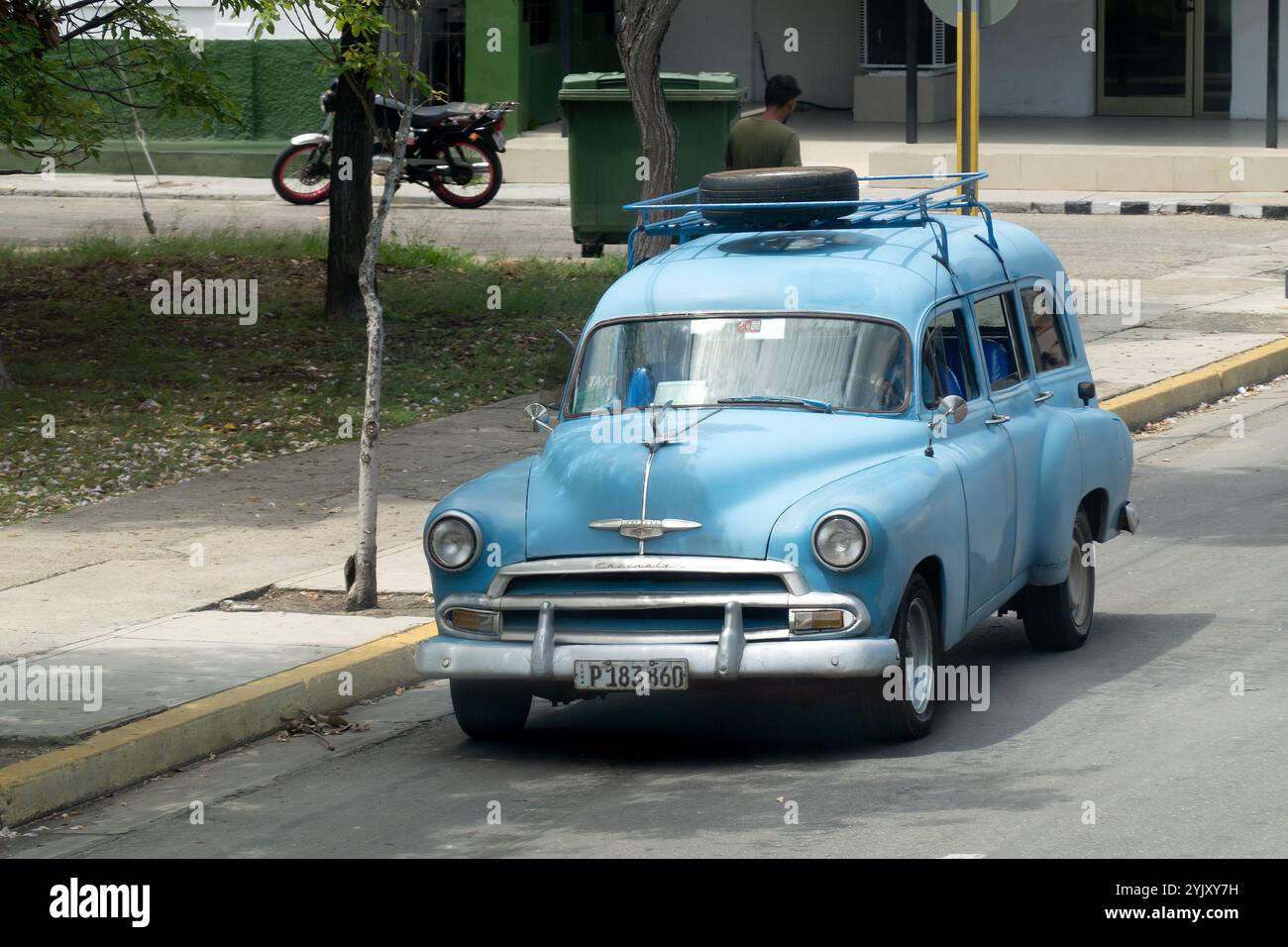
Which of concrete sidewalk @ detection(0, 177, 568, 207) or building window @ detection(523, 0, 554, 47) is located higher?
building window @ detection(523, 0, 554, 47)

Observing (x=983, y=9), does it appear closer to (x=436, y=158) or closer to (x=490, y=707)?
(x=490, y=707)

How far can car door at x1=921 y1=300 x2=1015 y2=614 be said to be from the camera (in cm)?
759

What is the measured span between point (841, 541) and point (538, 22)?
1014 inches

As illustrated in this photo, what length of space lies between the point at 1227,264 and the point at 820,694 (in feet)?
44.1

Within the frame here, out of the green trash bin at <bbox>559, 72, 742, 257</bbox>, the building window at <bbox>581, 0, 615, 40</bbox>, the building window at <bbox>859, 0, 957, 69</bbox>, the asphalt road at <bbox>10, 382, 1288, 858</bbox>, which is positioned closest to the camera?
the asphalt road at <bbox>10, 382, 1288, 858</bbox>

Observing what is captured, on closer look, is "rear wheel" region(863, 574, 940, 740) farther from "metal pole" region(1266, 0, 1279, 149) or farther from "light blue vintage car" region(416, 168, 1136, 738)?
"metal pole" region(1266, 0, 1279, 149)

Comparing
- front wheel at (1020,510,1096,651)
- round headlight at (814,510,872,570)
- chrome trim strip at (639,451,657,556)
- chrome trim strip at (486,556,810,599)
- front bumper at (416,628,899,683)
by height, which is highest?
chrome trim strip at (639,451,657,556)

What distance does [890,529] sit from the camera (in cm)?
685

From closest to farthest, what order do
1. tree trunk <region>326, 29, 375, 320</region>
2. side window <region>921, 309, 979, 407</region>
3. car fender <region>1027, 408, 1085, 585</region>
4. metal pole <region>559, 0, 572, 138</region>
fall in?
1. side window <region>921, 309, 979, 407</region>
2. car fender <region>1027, 408, 1085, 585</region>
3. tree trunk <region>326, 29, 375, 320</region>
4. metal pole <region>559, 0, 572, 138</region>

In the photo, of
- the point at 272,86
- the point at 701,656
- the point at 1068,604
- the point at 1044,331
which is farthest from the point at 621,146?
the point at 701,656

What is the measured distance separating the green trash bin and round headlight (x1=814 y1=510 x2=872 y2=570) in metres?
13.2

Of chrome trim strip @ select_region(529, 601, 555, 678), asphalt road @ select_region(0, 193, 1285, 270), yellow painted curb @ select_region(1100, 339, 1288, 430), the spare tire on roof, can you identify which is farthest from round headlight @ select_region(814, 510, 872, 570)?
asphalt road @ select_region(0, 193, 1285, 270)

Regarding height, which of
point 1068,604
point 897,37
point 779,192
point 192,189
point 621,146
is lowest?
point 1068,604

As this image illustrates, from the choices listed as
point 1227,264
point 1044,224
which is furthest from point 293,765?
point 1044,224
